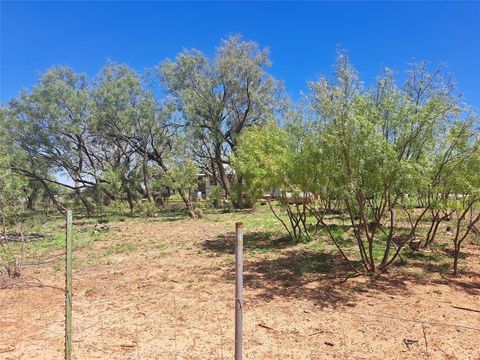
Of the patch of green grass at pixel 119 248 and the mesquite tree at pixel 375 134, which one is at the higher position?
the mesquite tree at pixel 375 134

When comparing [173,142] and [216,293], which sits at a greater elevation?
[173,142]

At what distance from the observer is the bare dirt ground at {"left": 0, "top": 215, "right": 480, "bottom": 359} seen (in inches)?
171

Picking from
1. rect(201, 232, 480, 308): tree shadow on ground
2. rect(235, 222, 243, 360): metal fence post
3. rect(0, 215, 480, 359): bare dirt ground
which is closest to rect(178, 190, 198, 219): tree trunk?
rect(201, 232, 480, 308): tree shadow on ground

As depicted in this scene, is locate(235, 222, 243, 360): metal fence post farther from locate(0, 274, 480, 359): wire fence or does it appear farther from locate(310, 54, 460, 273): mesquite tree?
locate(310, 54, 460, 273): mesquite tree

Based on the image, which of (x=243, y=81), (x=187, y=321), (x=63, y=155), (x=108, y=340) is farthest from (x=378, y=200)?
(x=63, y=155)

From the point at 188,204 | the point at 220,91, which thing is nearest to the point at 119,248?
the point at 188,204

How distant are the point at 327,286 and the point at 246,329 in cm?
231

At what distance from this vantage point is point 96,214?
75.2 ft

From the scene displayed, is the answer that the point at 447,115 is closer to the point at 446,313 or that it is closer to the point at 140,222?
the point at 446,313

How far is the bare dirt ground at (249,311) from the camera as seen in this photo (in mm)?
4340

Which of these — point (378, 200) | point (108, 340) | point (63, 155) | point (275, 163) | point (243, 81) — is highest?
point (243, 81)

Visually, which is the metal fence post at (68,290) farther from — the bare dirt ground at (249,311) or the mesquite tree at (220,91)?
the mesquite tree at (220,91)

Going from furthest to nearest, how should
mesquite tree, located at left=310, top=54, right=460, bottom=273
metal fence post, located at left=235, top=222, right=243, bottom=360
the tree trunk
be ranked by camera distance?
1. the tree trunk
2. mesquite tree, located at left=310, top=54, right=460, bottom=273
3. metal fence post, located at left=235, top=222, right=243, bottom=360

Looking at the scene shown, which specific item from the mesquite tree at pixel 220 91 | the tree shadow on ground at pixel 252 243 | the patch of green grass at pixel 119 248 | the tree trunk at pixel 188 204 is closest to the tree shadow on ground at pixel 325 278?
the tree shadow on ground at pixel 252 243
